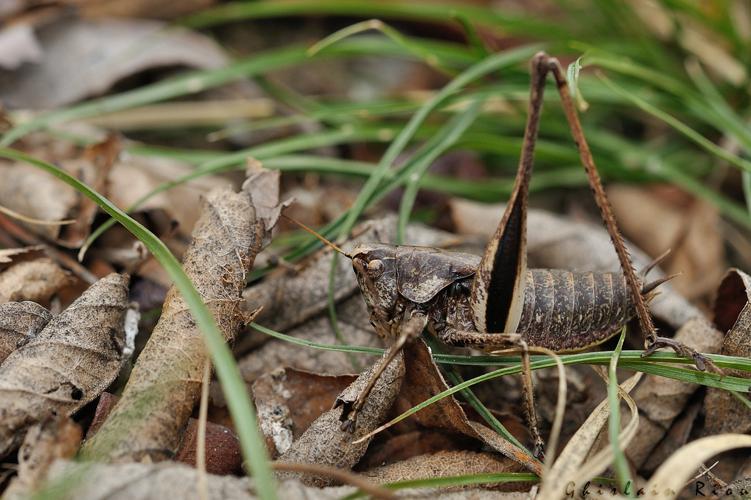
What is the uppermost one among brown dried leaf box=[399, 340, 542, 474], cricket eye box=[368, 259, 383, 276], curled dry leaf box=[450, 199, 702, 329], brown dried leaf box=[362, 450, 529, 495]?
cricket eye box=[368, 259, 383, 276]

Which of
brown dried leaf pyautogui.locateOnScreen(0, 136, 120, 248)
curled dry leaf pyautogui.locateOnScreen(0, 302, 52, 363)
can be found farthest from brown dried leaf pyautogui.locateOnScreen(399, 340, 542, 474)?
brown dried leaf pyautogui.locateOnScreen(0, 136, 120, 248)

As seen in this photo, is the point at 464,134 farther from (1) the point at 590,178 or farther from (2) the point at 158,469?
(2) the point at 158,469

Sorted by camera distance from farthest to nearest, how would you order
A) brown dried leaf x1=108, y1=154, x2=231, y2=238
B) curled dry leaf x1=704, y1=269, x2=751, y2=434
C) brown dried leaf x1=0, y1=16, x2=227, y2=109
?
1. brown dried leaf x1=0, y1=16, x2=227, y2=109
2. brown dried leaf x1=108, y1=154, x2=231, y2=238
3. curled dry leaf x1=704, y1=269, x2=751, y2=434

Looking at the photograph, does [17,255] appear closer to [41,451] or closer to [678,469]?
[41,451]

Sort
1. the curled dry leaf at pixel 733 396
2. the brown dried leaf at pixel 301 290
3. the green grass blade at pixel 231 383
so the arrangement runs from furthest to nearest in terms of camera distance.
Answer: the brown dried leaf at pixel 301 290 < the curled dry leaf at pixel 733 396 < the green grass blade at pixel 231 383

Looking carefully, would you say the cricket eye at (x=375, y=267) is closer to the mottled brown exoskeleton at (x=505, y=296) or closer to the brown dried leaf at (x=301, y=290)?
the mottled brown exoskeleton at (x=505, y=296)

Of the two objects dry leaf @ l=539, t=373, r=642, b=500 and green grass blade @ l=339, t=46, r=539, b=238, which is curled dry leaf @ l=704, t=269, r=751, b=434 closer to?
dry leaf @ l=539, t=373, r=642, b=500

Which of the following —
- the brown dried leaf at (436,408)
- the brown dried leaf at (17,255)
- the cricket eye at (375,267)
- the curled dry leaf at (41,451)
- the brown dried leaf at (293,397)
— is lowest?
the brown dried leaf at (293,397)

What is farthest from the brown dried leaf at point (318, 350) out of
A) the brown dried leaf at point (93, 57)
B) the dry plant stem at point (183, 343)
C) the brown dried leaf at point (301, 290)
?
the brown dried leaf at point (93, 57)

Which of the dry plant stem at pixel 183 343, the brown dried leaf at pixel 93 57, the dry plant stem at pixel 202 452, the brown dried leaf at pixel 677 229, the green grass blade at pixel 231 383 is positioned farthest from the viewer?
the brown dried leaf at pixel 93 57
